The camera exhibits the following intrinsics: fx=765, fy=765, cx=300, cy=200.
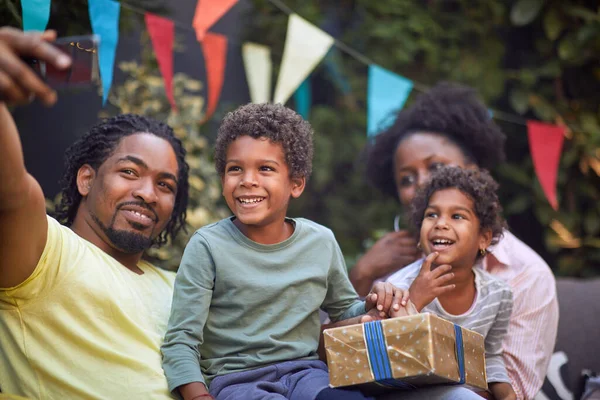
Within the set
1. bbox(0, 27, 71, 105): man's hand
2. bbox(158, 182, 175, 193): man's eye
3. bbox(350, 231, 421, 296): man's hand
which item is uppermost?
bbox(0, 27, 71, 105): man's hand

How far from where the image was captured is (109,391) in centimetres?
222

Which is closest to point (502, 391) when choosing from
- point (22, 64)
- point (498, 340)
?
point (498, 340)

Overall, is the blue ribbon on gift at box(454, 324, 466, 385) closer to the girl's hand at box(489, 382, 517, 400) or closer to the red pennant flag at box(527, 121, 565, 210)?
the girl's hand at box(489, 382, 517, 400)

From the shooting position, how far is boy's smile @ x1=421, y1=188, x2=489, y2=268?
2.61 m

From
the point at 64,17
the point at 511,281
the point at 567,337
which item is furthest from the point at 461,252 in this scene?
the point at 64,17

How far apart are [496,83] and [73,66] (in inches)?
147

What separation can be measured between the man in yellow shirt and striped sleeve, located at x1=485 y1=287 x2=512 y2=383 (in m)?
1.11

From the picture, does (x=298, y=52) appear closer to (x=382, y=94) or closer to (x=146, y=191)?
(x=382, y=94)

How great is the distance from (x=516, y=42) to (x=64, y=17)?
3210mm

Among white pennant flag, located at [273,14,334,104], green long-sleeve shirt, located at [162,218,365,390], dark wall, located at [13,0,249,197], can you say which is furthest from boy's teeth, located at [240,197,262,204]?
dark wall, located at [13,0,249,197]

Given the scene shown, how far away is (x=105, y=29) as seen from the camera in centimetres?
307

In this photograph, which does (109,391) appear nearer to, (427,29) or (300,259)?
(300,259)

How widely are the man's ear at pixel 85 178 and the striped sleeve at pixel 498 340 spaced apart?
4.88ft

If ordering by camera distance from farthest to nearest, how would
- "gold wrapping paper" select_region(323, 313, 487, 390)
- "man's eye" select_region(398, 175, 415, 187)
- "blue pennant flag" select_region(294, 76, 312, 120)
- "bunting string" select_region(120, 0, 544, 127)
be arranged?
"blue pennant flag" select_region(294, 76, 312, 120), "bunting string" select_region(120, 0, 544, 127), "man's eye" select_region(398, 175, 415, 187), "gold wrapping paper" select_region(323, 313, 487, 390)
